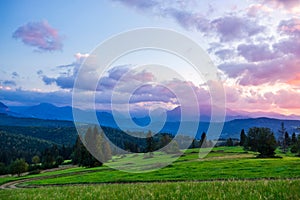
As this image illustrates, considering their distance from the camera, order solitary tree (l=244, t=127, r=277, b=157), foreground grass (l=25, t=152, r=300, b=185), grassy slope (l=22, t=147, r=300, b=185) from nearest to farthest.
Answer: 1. foreground grass (l=25, t=152, r=300, b=185)
2. grassy slope (l=22, t=147, r=300, b=185)
3. solitary tree (l=244, t=127, r=277, b=157)

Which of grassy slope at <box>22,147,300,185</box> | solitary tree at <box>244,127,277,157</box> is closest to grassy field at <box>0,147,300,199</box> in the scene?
grassy slope at <box>22,147,300,185</box>

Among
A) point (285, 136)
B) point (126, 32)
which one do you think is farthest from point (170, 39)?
point (285, 136)

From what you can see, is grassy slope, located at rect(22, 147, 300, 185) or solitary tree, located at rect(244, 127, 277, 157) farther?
solitary tree, located at rect(244, 127, 277, 157)

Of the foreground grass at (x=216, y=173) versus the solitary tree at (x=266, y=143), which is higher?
the solitary tree at (x=266, y=143)

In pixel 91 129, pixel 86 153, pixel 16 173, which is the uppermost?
pixel 91 129

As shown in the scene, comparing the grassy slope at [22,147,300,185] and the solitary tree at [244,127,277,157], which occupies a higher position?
the solitary tree at [244,127,277,157]

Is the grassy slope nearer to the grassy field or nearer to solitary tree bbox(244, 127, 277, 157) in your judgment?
the grassy field

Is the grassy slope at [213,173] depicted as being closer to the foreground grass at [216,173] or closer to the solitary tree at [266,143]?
the foreground grass at [216,173]

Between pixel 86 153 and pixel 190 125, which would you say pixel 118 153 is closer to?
pixel 86 153

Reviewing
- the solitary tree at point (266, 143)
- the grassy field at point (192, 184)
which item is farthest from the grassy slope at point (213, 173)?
the solitary tree at point (266, 143)

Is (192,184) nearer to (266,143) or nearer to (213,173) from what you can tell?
(213,173)

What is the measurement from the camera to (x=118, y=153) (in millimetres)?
137750

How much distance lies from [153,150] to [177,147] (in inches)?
352

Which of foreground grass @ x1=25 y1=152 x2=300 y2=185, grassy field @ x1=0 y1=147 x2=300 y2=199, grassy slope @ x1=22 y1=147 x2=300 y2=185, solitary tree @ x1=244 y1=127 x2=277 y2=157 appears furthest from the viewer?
solitary tree @ x1=244 y1=127 x2=277 y2=157
